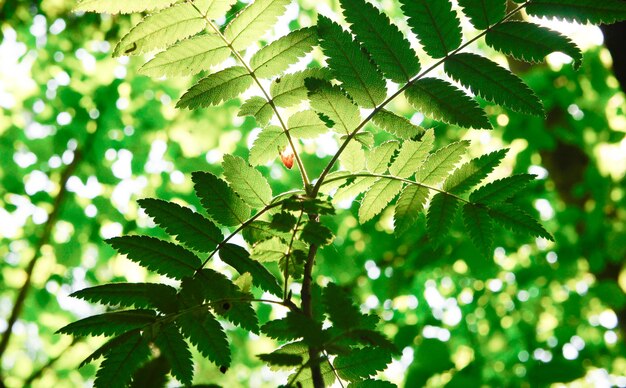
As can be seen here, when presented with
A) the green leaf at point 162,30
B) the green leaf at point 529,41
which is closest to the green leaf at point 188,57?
the green leaf at point 162,30

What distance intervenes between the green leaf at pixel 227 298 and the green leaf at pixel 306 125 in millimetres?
491

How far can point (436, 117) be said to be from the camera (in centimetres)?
128

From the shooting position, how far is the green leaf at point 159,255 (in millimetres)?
1196

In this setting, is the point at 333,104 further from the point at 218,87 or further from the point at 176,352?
the point at 176,352

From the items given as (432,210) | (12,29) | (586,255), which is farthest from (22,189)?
(586,255)

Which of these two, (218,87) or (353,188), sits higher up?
(218,87)

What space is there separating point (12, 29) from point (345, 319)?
6.20 meters

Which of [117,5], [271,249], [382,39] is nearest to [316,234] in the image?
[271,249]

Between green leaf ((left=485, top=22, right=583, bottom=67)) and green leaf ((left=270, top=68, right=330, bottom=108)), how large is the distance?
471 millimetres

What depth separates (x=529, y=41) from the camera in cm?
120

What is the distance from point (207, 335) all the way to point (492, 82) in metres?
0.95

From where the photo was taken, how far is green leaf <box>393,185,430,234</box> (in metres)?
1.40

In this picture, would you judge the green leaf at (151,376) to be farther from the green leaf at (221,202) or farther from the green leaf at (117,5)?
the green leaf at (117,5)

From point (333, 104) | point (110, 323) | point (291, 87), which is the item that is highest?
point (291, 87)
